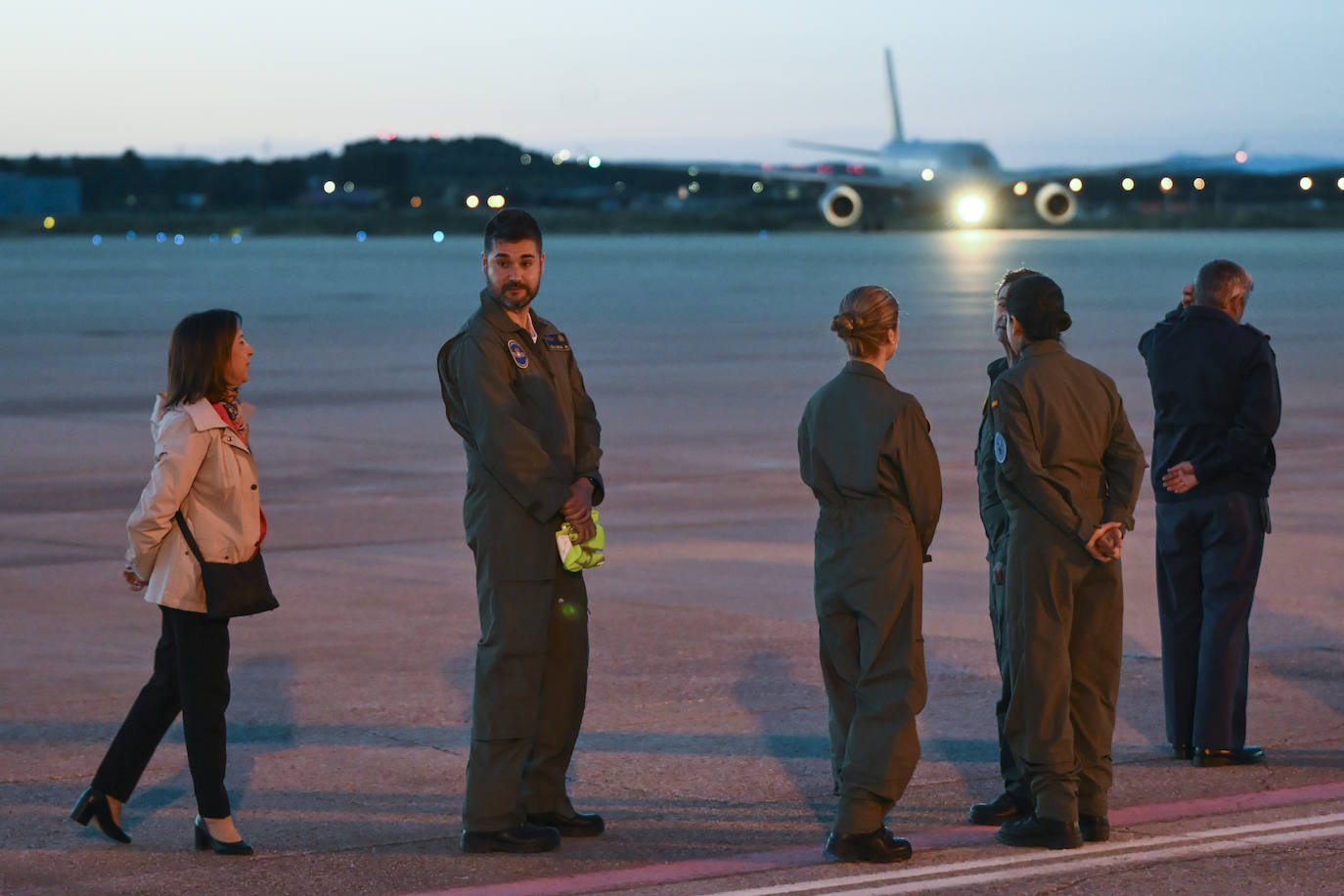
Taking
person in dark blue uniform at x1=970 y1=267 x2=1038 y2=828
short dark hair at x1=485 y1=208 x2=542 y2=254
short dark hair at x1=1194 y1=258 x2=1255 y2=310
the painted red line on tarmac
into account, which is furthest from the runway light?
short dark hair at x1=485 y1=208 x2=542 y2=254

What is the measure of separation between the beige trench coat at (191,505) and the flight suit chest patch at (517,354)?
832 mm

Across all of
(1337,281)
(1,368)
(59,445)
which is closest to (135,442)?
(59,445)

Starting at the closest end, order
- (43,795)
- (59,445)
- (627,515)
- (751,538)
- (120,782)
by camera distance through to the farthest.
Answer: (120,782) → (43,795) → (751,538) → (627,515) → (59,445)

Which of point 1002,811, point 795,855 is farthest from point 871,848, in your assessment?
point 1002,811

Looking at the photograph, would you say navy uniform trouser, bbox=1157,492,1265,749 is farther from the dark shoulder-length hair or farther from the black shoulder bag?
the dark shoulder-length hair

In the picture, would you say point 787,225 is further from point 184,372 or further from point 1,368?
point 184,372

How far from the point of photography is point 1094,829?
5621 millimetres

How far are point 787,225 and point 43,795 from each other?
445 feet

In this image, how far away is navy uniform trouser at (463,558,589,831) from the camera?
5.47m

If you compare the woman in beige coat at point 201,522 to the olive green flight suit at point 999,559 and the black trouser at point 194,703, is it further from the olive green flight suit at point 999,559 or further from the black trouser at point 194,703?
the olive green flight suit at point 999,559

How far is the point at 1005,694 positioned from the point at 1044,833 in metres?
0.52

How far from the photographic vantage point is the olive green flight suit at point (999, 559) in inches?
227

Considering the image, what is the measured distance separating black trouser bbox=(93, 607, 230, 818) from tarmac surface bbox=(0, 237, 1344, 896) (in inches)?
7.9

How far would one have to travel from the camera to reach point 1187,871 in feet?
17.5
